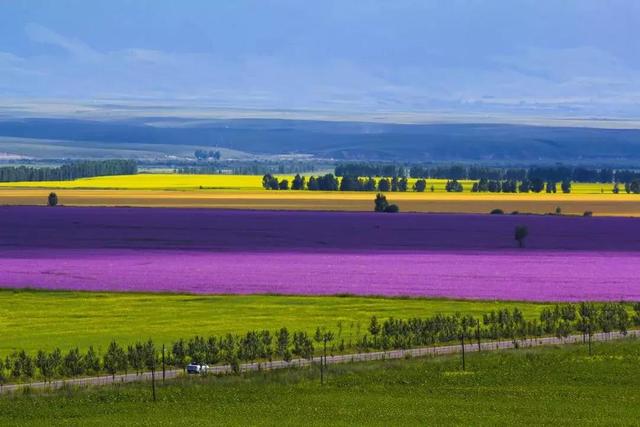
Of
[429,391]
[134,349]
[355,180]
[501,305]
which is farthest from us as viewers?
[355,180]

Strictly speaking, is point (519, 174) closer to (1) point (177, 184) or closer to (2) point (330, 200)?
(1) point (177, 184)

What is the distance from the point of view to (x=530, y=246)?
7056 cm

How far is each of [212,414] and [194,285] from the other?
22.8 metres

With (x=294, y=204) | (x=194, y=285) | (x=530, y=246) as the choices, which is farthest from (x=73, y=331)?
(x=294, y=204)

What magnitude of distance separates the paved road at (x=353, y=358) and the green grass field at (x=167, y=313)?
3.74 meters

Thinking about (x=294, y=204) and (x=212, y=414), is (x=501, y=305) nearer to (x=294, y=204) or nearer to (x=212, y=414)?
(x=212, y=414)

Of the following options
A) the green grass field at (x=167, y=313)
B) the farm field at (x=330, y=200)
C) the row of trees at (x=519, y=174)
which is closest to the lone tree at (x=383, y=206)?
the farm field at (x=330, y=200)

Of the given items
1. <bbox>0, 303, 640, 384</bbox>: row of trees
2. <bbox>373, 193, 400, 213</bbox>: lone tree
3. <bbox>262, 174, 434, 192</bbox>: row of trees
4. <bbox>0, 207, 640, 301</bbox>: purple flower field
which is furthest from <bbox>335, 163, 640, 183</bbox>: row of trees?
<bbox>0, 303, 640, 384</bbox>: row of trees

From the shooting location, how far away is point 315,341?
40656 millimetres

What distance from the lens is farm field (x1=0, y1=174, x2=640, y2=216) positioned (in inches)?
4040

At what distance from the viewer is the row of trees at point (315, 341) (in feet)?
115

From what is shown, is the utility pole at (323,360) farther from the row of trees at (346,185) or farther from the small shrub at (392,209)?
the row of trees at (346,185)

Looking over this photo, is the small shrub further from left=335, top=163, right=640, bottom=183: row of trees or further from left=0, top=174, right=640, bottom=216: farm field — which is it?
left=335, top=163, right=640, bottom=183: row of trees

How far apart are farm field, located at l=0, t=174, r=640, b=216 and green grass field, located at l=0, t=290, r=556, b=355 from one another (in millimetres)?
47676
